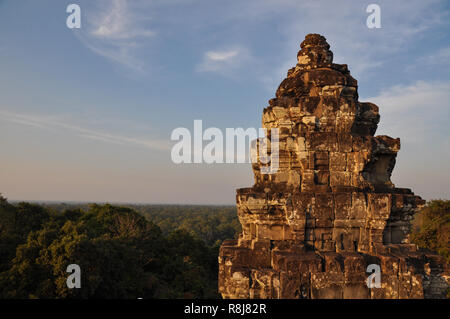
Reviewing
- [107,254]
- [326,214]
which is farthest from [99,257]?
[326,214]

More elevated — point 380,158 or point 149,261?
point 380,158

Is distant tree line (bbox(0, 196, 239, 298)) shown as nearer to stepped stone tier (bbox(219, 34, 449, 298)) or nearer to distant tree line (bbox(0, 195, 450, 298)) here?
distant tree line (bbox(0, 195, 450, 298))

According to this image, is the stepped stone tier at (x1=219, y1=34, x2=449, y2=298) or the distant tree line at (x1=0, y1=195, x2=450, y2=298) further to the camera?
the distant tree line at (x1=0, y1=195, x2=450, y2=298)

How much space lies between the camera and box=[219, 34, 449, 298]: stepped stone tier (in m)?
4.02

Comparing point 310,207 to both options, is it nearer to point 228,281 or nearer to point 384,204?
point 384,204

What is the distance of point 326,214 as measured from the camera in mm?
4312

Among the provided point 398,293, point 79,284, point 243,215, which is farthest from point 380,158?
point 79,284

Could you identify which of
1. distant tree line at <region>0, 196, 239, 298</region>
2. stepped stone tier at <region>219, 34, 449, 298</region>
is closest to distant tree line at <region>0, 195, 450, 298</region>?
distant tree line at <region>0, 196, 239, 298</region>

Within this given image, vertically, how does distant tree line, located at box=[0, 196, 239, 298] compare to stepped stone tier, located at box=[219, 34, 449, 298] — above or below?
below

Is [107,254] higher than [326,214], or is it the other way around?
[326,214]

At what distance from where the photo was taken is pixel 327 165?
462 centimetres

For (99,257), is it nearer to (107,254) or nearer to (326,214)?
(107,254)

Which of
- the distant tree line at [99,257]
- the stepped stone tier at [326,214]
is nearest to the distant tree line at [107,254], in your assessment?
the distant tree line at [99,257]

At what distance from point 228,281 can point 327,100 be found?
127 inches
